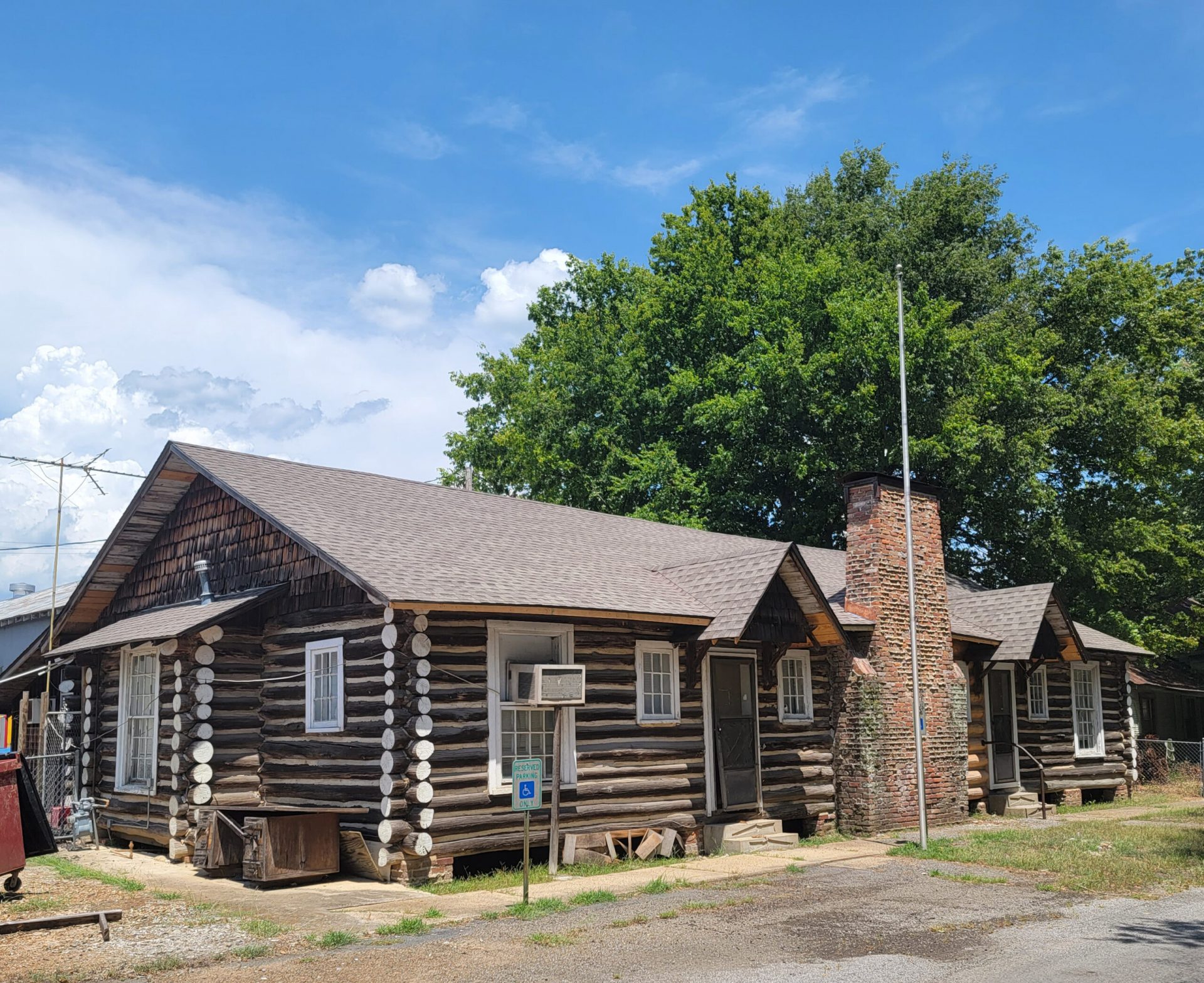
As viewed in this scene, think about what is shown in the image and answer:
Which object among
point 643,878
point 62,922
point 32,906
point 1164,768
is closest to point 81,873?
point 32,906

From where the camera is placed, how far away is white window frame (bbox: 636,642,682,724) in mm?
16844

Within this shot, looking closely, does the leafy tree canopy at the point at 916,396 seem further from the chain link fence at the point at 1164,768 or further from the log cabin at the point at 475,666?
the log cabin at the point at 475,666

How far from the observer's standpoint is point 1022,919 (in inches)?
458

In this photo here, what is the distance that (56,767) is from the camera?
21.3 m

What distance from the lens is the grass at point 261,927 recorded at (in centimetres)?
1082

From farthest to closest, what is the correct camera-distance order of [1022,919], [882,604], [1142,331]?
1. [1142,331]
2. [882,604]
3. [1022,919]

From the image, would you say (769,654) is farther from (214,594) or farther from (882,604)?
(214,594)

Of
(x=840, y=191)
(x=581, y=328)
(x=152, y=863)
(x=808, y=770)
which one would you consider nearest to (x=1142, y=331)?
(x=840, y=191)

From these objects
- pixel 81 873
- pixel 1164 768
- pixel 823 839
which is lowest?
pixel 1164 768

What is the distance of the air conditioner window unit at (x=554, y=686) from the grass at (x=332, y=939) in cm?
394

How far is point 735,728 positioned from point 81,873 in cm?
955

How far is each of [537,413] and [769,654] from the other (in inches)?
929

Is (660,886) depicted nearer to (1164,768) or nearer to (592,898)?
(592,898)

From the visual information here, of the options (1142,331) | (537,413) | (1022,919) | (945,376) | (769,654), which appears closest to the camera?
(1022,919)
